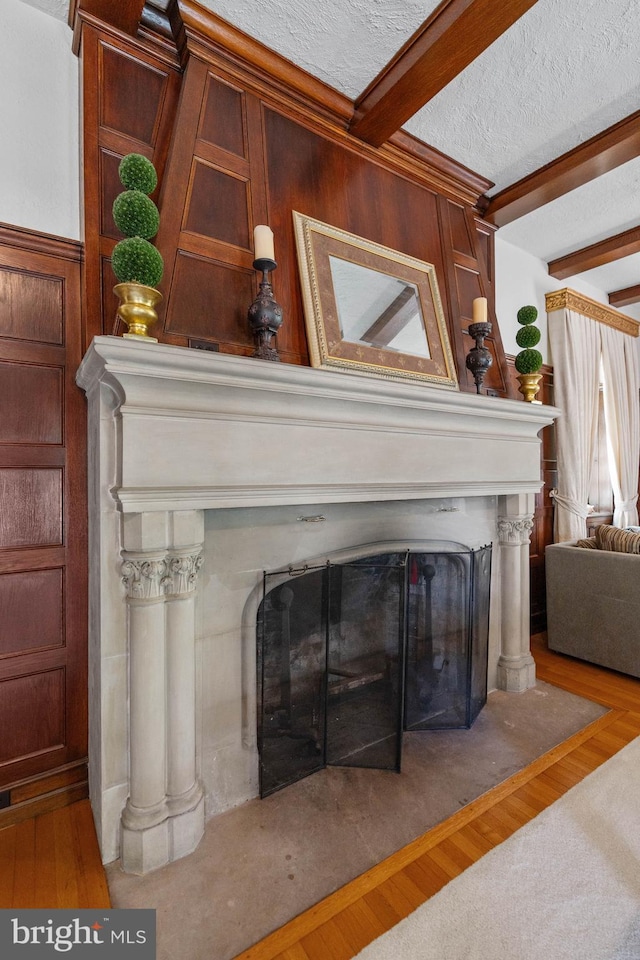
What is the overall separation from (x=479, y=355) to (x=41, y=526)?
2.06 metres

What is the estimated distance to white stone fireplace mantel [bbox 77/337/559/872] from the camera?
1295mm

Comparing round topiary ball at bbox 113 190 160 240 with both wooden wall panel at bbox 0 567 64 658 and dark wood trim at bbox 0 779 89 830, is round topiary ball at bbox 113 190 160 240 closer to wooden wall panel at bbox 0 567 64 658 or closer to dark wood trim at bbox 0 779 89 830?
wooden wall panel at bbox 0 567 64 658

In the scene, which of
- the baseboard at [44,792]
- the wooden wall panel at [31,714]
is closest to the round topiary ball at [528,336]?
the wooden wall panel at [31,714]

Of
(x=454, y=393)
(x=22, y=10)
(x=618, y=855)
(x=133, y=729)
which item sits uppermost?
(x=22, y=10)

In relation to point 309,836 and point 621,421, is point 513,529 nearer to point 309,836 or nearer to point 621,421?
point 309,836

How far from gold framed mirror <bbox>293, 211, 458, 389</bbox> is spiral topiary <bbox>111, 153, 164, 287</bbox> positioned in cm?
65

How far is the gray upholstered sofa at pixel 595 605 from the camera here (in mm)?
2576

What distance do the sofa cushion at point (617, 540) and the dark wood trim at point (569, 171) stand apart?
207 cm

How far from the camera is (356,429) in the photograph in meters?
1.70

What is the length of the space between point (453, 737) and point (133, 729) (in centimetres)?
141

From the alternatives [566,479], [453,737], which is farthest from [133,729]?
[566,479]

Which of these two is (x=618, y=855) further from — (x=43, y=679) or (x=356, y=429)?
(x=43, y=679)

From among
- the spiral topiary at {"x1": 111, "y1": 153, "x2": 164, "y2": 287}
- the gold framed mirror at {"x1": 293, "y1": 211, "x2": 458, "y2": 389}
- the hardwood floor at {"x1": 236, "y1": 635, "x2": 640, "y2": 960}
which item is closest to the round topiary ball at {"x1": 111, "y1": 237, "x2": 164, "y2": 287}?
the spiral topiary at {"x1": 111, "y1": 153, "x2": 164, "y2": 287}

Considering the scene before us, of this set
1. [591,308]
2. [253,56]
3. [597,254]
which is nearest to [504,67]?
[253,56]
